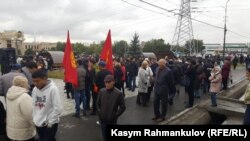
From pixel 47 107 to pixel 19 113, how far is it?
464mm

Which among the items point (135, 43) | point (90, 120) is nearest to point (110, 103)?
point (90, 120)

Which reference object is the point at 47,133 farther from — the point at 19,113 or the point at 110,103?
the point at 110,103

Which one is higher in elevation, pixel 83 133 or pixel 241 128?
pixel 241 128

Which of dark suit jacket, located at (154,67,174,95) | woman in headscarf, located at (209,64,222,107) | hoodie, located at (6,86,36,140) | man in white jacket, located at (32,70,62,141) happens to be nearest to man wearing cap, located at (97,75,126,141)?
man in white jacket, located at (32,70,62,141)

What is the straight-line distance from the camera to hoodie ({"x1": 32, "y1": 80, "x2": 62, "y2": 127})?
5168 mm

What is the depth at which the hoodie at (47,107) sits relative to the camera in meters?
5.17

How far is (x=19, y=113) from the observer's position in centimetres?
512

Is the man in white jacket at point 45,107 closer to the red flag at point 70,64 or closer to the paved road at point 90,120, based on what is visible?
the paved road at point 90,120

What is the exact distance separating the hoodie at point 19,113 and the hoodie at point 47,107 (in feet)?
0.44

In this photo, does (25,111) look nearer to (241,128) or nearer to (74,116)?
(241,128)

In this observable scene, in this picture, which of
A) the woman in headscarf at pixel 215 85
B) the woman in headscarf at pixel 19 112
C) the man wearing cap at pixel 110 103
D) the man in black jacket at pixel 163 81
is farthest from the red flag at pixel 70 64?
the woman in headscarf at pixel 215 85

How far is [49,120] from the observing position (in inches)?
202

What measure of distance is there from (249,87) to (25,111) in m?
4.63

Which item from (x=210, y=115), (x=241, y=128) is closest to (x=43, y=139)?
(x=241, y=128)
